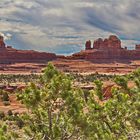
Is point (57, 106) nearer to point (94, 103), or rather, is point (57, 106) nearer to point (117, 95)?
point (94, 103)

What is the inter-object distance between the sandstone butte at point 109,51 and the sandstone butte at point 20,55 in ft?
29.8

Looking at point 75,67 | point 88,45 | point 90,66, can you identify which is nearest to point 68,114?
point 75,67

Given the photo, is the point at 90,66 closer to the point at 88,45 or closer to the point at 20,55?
the point at 20,55

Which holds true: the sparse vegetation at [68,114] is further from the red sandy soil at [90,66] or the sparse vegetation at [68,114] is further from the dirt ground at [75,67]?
the red sandy soil at [90,66]

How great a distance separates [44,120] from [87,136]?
5.40ft

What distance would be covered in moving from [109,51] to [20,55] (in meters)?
33.7

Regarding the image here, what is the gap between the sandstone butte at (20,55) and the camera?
456 feet

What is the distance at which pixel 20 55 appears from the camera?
14175 cm

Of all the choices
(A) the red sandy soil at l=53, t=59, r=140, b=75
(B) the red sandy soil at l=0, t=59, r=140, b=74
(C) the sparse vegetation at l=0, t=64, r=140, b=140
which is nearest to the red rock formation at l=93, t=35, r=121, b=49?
(A) the red sandy soil at l=53, t=59, r=140, b=75

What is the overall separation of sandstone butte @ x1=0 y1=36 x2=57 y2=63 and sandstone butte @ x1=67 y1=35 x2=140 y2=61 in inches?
358

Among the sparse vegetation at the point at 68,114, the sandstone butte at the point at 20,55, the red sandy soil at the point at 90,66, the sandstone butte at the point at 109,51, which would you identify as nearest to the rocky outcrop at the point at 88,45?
the sandstone butte at the point at 109,51

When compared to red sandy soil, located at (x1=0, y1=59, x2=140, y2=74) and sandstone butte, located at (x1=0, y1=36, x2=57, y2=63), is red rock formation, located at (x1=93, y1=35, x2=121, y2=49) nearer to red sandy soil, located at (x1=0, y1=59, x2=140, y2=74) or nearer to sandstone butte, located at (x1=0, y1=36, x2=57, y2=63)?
red sandy soil, located at (x1=0, y1=59, x2=140, y2=74)

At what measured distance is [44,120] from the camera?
14148 millimetres

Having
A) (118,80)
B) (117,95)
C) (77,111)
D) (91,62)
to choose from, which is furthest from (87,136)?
(91,62)
